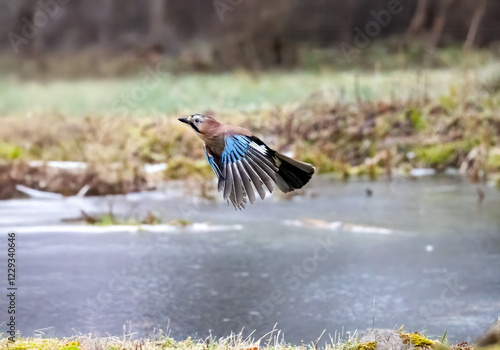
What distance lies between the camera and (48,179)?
3.59 meters

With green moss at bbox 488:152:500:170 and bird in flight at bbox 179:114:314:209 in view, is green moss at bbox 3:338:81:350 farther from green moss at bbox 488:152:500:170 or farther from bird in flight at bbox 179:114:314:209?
green moss at bbox 488:152:500:170

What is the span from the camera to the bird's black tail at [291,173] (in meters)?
1.59

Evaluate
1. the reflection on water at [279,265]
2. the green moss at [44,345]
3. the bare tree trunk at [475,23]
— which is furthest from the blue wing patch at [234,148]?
the bare tree trunk at [475,23]

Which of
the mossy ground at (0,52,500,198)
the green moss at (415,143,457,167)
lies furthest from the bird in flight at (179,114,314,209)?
the green moss at (415,143,457,167)

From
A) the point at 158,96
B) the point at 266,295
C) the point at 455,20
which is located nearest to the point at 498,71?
the point at 455,20

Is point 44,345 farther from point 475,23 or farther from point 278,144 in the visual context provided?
point 475,23

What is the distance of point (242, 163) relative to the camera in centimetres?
156

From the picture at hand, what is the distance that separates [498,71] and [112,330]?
10.1ft

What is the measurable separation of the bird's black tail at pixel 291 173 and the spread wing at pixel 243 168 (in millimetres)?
22

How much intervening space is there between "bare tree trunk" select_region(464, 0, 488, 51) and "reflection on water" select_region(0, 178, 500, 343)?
0.95 m

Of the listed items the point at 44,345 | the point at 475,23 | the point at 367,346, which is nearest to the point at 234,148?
the point at 367,346

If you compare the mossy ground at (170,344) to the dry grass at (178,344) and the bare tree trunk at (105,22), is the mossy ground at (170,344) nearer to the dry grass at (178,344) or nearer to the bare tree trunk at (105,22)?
the dry grass at (178,344)

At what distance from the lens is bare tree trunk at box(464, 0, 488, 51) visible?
412 centimetres

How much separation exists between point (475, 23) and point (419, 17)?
1.25 ft
